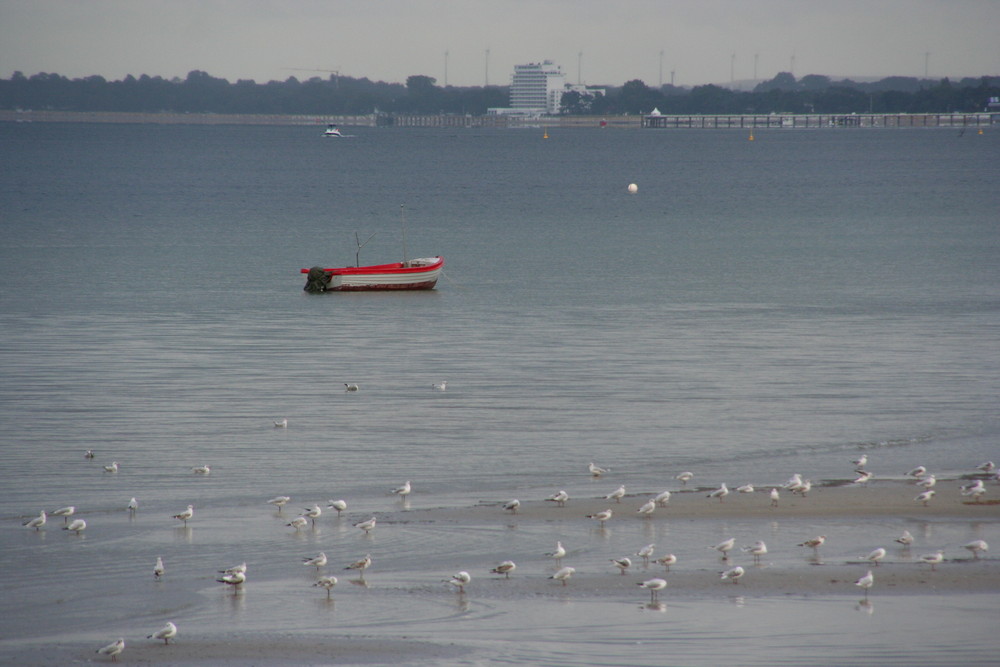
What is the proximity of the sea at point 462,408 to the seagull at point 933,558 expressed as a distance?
3.64 feet

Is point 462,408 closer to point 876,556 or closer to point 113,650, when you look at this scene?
point 876,556

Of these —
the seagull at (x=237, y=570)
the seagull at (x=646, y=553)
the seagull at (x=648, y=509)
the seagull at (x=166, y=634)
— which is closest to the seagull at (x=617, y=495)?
the seagull at (x=648, y=509)

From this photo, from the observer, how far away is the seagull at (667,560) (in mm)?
14773

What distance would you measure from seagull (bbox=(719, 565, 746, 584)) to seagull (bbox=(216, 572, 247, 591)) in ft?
18.6

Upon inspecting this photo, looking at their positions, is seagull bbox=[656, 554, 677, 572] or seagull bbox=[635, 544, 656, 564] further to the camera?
seagull bbox=[635, 544, 656, 564]

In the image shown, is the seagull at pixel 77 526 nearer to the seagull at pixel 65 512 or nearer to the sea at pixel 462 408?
the sea at pixel 462 408

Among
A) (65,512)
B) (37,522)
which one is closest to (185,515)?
(65,512)

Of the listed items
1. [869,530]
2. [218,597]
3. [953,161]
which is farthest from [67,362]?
[953,161]

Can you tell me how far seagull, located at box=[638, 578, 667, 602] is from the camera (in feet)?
46.3

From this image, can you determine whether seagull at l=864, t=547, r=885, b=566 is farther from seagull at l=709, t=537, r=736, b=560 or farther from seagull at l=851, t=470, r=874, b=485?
seagull at l=851, t=470, r=874, b=485

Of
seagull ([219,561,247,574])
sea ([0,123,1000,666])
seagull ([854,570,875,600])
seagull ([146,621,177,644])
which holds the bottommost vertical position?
sea ([0,123,1000,666])

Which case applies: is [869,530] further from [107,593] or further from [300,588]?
[107,593]

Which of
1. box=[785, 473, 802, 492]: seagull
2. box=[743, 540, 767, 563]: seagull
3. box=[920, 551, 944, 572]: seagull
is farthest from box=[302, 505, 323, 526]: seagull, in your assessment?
box=[920, 551, 944, 572]: seagull

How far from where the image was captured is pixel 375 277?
152 feet
